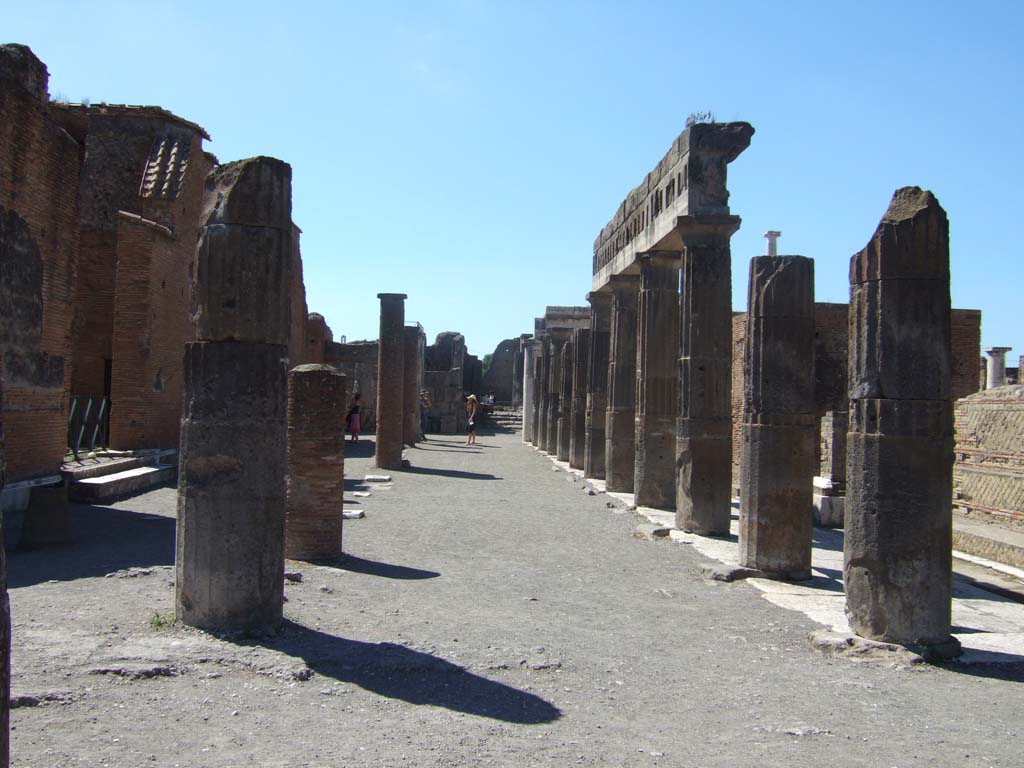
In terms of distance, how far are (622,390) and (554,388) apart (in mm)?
10850

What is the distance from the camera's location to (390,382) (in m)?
20.5

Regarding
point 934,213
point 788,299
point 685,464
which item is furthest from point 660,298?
point 934,213

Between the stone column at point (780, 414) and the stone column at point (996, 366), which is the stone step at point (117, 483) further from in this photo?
the stone column at point (996, 366)

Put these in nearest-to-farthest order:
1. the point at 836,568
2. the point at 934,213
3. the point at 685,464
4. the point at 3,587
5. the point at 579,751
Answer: the point at 3,587 < the point at 579,751 < the point at 934,213 < the point at 836,568 < the point at 685,464

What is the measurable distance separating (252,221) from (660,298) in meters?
8.29

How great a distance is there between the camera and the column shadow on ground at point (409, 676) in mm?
5086

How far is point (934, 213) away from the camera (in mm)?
6387

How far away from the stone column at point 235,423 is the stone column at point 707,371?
627cm

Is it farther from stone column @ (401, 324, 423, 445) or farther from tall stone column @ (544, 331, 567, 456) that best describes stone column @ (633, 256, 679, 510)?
tall stone column @ (544, 331, 567, 456)

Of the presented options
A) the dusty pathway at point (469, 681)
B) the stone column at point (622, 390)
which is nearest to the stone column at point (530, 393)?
the stone column at point (622, 390)

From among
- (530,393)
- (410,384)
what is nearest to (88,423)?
(410,384)

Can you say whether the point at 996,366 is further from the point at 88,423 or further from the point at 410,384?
the point at 88,423

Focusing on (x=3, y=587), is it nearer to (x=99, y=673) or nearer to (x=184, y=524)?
(x=99, y=673)

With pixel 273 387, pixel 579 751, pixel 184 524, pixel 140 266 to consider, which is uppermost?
pixel 140 266
